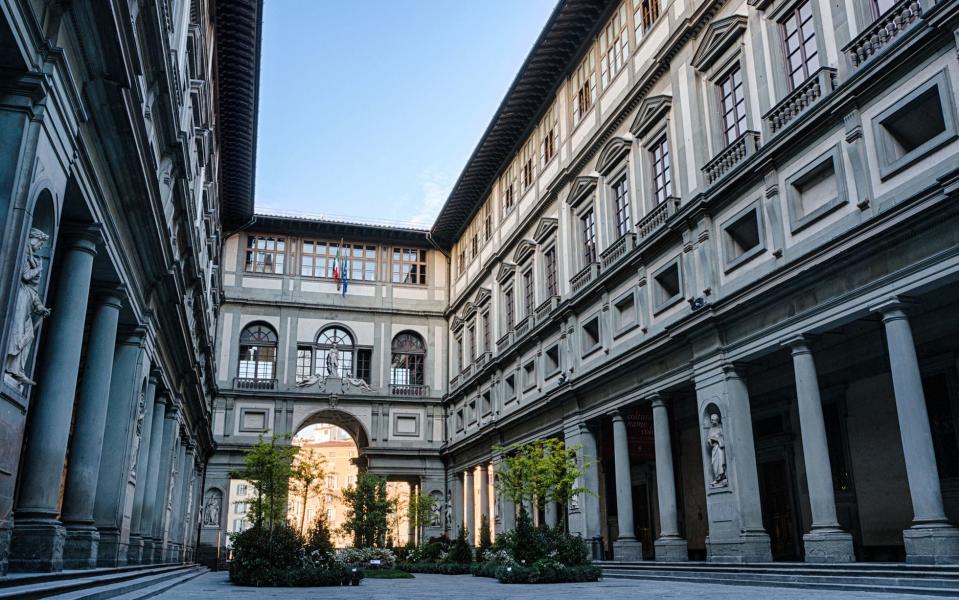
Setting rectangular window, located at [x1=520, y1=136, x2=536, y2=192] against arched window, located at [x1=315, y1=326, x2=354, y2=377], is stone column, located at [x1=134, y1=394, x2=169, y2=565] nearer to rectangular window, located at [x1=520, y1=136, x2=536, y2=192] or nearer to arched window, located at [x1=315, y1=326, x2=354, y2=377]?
rectangular window, located at [x1=520, y1=136, x2=536, y2=192]

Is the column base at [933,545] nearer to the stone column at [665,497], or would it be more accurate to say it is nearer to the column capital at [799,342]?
the column capital at [799,342]

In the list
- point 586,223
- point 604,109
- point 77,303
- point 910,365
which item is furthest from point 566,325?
point 77,303

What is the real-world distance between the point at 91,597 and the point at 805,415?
46.6 ft

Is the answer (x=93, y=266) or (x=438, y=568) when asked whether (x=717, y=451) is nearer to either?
(x=93, y=266)

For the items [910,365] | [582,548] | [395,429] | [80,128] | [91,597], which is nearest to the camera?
[91,597]

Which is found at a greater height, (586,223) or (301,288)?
(301,288)

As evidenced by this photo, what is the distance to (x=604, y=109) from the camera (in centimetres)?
2870

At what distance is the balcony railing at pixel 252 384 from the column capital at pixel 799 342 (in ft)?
A: 116

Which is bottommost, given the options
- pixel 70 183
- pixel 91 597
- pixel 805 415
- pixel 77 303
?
pixel 91 597

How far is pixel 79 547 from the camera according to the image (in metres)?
13.5

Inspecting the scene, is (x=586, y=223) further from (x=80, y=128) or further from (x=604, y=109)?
(x=80, y=128)

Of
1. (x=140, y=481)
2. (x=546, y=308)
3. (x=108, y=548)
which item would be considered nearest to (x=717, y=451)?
(x=546, y=308)

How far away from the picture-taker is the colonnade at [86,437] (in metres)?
10.8

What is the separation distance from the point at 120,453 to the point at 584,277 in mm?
17650
